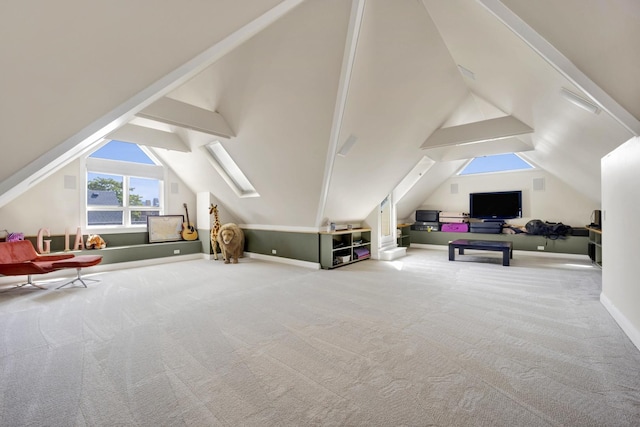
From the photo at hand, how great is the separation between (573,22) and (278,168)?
4.17 meters

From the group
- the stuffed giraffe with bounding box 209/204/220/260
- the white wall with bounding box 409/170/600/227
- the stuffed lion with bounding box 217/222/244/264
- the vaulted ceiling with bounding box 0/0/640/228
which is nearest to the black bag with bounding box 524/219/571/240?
the white wall with bounding box 409/170/600/227

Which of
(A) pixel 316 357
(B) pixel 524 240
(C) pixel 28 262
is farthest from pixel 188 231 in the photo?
(B) pixel 524 240

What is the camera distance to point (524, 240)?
7699 millimetres

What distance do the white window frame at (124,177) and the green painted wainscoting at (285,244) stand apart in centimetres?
258

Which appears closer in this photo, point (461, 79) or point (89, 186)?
point (461, 79)

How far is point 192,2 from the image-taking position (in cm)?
174

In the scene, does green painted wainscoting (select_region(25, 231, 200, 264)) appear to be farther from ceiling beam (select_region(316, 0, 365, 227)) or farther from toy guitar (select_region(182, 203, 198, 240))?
ceiling beam (select_region(316, 0, 365, 227))

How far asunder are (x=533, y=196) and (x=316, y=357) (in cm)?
848

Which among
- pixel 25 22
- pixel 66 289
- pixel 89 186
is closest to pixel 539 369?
pixel 25 22

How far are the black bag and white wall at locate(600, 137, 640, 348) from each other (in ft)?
14.0

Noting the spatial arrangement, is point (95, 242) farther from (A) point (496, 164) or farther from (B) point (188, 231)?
(A) point (496, 164)

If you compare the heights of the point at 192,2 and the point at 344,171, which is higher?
the point at 192,2

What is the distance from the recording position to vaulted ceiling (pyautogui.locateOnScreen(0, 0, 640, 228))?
1.69 m

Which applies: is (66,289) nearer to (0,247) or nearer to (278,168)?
(0,247)
